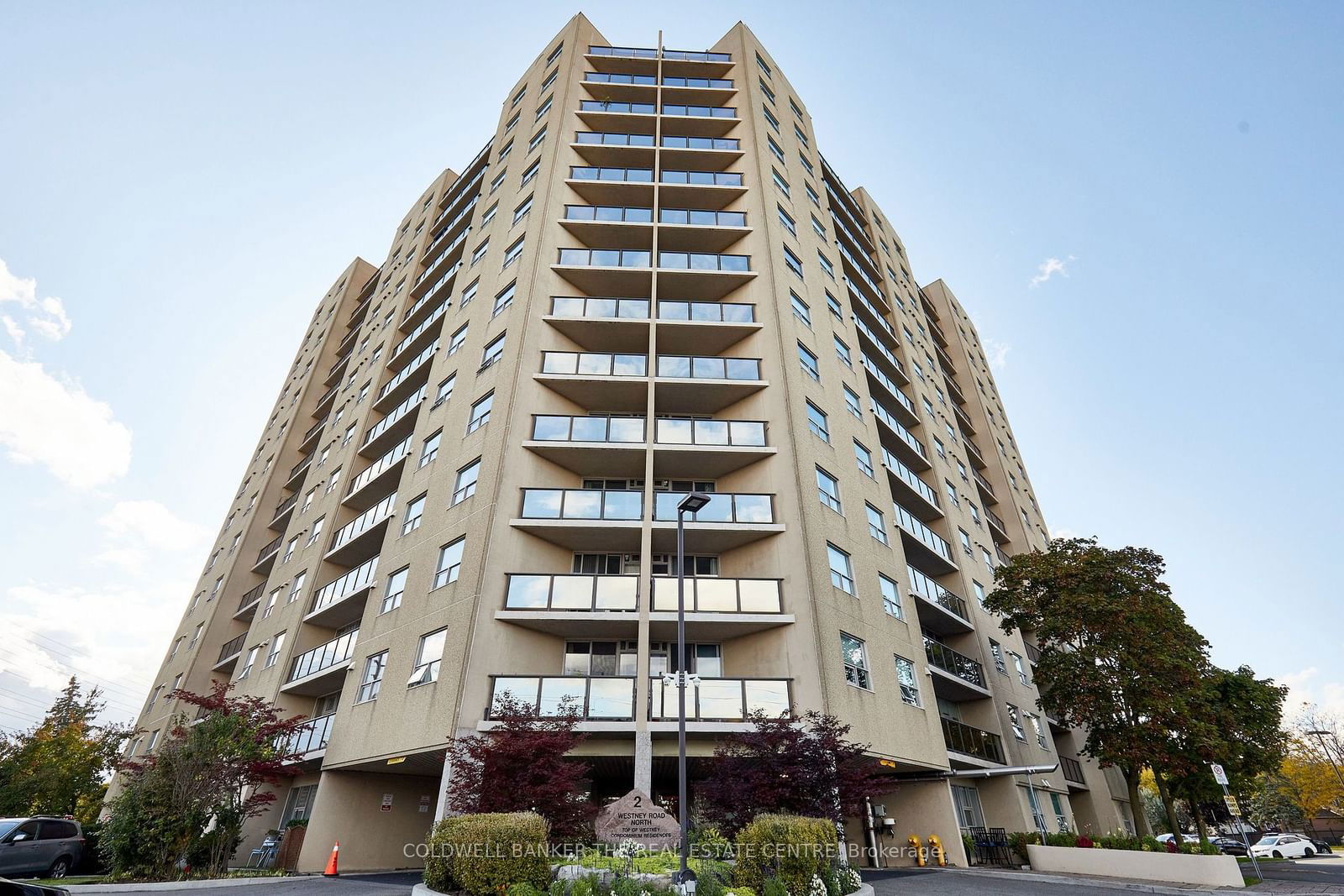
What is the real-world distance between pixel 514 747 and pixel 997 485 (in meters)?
40.7

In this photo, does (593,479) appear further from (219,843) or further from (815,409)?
(219,843)

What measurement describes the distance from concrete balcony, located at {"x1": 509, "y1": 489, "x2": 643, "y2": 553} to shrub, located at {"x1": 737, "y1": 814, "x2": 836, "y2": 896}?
10.5 metres

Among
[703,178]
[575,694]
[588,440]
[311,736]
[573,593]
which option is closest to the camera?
[575,694]

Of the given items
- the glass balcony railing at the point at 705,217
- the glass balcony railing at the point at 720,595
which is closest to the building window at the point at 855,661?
the glass balcony railing at the point at 720,595

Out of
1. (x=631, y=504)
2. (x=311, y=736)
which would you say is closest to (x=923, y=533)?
(x=631, y=504)

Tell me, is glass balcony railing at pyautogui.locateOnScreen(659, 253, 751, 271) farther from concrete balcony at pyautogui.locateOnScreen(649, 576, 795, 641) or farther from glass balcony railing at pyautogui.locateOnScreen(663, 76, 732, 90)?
glass balcony railing at pyautogui.locateOnScreen(663, 76, 732, 90)

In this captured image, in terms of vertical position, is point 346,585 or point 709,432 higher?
point 709,432

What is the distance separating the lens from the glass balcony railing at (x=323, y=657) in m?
24.7

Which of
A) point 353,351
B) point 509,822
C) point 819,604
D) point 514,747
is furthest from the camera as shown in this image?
point 353,351

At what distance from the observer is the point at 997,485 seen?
4741 centimetres

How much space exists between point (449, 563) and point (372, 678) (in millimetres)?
4400

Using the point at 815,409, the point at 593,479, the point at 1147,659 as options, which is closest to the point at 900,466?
the point at 815,409

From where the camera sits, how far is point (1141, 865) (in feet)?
65.1

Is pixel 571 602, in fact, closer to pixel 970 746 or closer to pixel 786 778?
pixel 786 778
